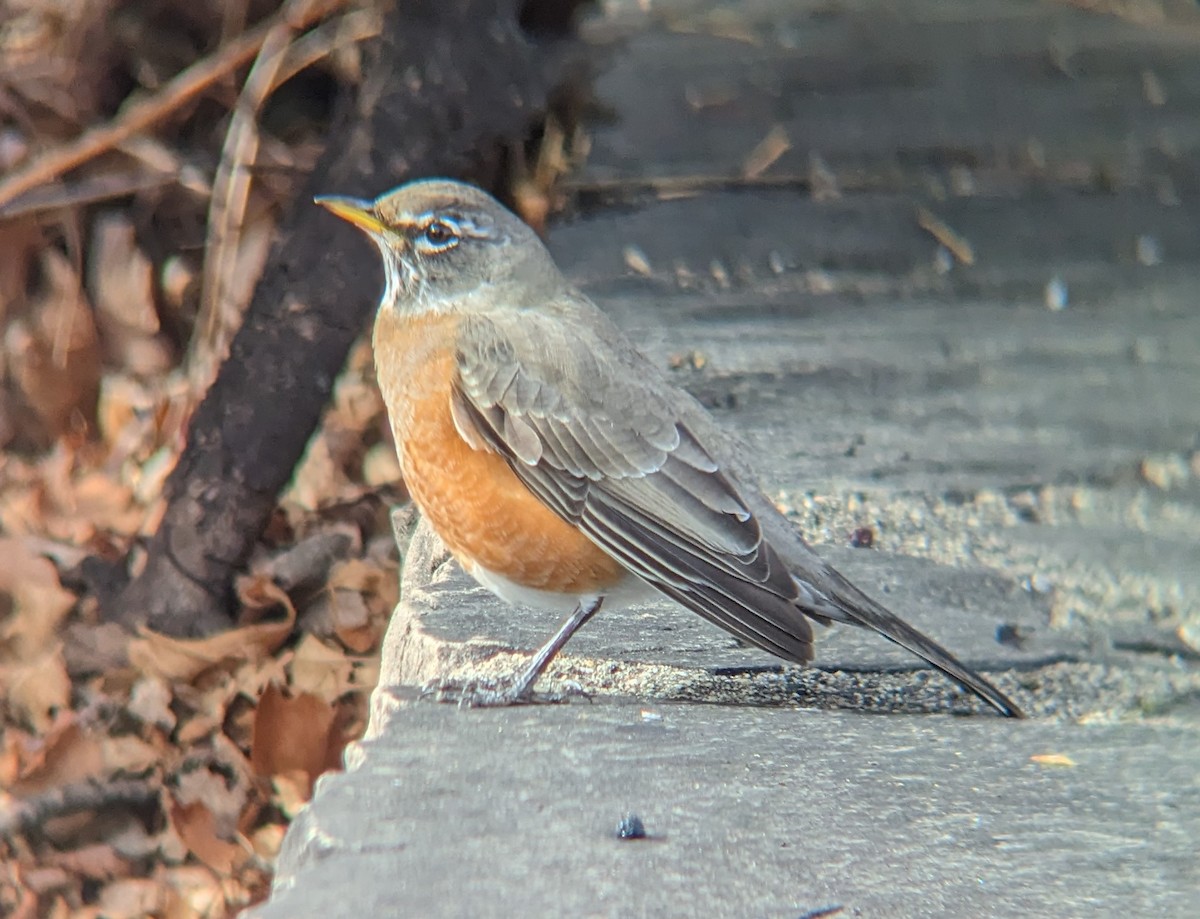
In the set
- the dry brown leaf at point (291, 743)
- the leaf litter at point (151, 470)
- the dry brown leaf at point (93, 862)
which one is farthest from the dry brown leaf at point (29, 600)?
the dry brown leaf at point (291, 743)

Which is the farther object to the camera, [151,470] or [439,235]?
[151,470]

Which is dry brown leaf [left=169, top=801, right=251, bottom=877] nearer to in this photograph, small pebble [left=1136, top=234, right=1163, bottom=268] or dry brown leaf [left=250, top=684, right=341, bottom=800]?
dry brown leaf [left=250, top=684, right=341, bottom=800]

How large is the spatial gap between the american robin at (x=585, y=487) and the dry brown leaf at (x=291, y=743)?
133cm

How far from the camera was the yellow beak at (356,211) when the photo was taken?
10.4 feet

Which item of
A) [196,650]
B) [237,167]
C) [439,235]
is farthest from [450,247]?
[237,167]

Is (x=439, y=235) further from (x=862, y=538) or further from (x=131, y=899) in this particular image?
→ (x=131, y=899)

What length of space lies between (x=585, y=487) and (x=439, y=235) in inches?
30.4

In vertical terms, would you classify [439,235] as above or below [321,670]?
above

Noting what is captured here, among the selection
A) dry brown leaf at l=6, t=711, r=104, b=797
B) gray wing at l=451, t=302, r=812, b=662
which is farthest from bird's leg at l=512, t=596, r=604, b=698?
dry brown leaf at l=6, t=711, r=104, b=797

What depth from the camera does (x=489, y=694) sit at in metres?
2.45

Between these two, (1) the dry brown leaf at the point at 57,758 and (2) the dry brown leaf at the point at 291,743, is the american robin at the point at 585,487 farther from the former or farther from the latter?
(1) the dry brown leaf at the point at 57,758

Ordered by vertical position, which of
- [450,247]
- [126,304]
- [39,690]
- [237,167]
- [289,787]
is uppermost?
[450,247]

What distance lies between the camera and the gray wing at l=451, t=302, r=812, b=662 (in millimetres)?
2557

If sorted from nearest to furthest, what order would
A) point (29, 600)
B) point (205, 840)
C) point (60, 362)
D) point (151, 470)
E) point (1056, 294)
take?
1. point (205, 840)
2. point (29, 600)
3. point (1056, 294)
4. point (151, 470)
5. point (60, 362)
